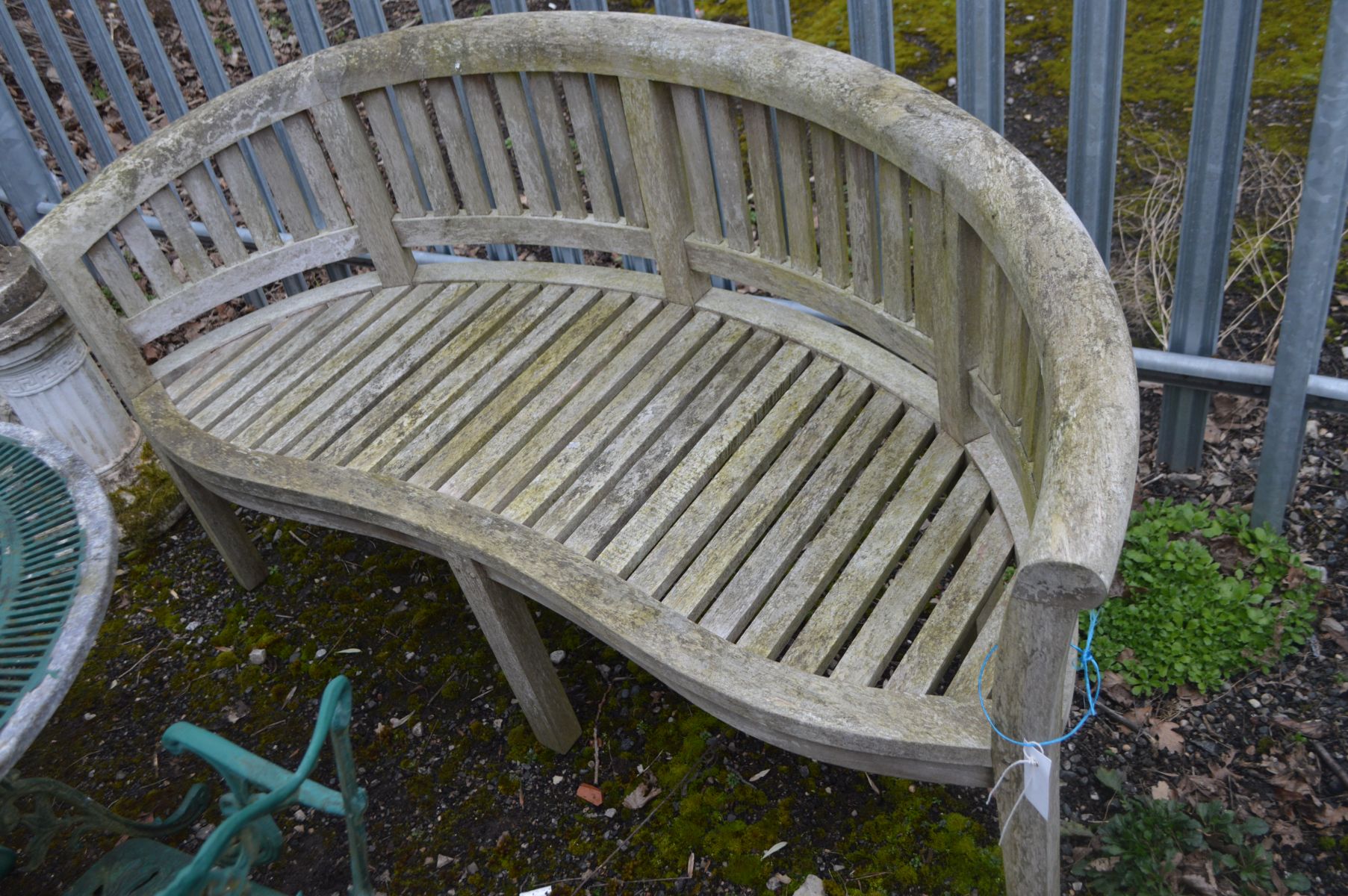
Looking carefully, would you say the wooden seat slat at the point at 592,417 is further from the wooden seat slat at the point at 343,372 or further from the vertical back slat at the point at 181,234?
the vertical back slat at the point at 181,234

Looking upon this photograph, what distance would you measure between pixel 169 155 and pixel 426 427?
1182 millimetres

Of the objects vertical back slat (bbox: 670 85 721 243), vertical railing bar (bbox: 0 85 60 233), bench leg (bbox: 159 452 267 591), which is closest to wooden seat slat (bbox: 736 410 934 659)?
vertical back slat (bbox: 670 85 721 243)

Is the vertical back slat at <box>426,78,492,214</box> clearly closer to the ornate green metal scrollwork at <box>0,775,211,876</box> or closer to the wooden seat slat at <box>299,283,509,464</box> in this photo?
the wooden seat slat at <box>299,283,509,464</box>

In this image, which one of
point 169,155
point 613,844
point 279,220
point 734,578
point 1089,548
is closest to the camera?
point 1089,548

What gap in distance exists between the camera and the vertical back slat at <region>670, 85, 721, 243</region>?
2691 millimetres

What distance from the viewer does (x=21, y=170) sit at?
15.6ft

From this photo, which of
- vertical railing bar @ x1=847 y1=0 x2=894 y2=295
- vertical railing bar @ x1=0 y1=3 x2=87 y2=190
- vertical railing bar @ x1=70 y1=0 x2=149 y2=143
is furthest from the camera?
vertical railing bar @ x1=0 y1=3 x2=87 y2=190

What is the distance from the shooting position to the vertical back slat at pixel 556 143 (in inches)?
118

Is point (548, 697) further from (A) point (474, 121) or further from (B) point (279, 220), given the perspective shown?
(B) point (279, 220)

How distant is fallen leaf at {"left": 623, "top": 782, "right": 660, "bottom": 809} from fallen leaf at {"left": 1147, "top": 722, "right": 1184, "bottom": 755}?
4.17ft

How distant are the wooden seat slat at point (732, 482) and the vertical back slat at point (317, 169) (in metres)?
1.65

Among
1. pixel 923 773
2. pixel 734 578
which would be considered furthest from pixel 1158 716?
pixel 734 578

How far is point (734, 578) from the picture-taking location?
2.39 m

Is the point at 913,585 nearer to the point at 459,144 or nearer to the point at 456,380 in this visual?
the point at 456,380
